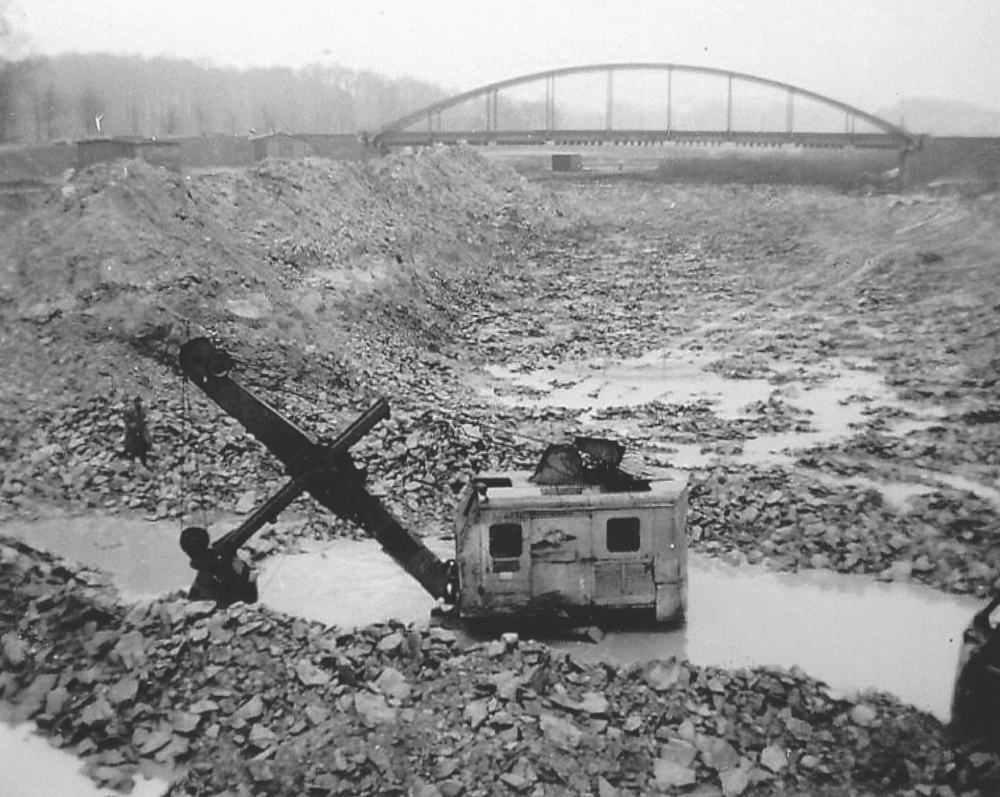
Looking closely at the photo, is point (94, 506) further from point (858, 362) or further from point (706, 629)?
point (858, 362)

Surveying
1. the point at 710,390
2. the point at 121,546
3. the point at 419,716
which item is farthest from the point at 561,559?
the point at 710,390

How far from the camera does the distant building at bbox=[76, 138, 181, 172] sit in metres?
16.9

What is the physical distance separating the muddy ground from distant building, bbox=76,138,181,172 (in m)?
0.98

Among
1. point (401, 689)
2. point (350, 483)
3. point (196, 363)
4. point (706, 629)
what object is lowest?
point (706, 629)

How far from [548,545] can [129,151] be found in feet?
45.5

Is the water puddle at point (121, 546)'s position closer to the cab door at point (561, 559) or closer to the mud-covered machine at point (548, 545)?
the mud-covered machine at point (548, 545)

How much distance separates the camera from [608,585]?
23.6 ft

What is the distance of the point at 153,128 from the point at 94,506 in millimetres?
10412

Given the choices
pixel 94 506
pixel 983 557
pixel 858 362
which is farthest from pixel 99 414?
pixel 858 362

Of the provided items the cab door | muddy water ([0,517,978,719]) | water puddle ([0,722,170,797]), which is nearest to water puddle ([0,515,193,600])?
muddy water ([0,517,978,719])

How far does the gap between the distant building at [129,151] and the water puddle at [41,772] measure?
41.6 ft

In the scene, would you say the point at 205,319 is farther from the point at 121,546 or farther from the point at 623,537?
the point at 623,537

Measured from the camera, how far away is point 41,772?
575 centimetres

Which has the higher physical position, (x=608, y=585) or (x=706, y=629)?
(x=608, y=585)
